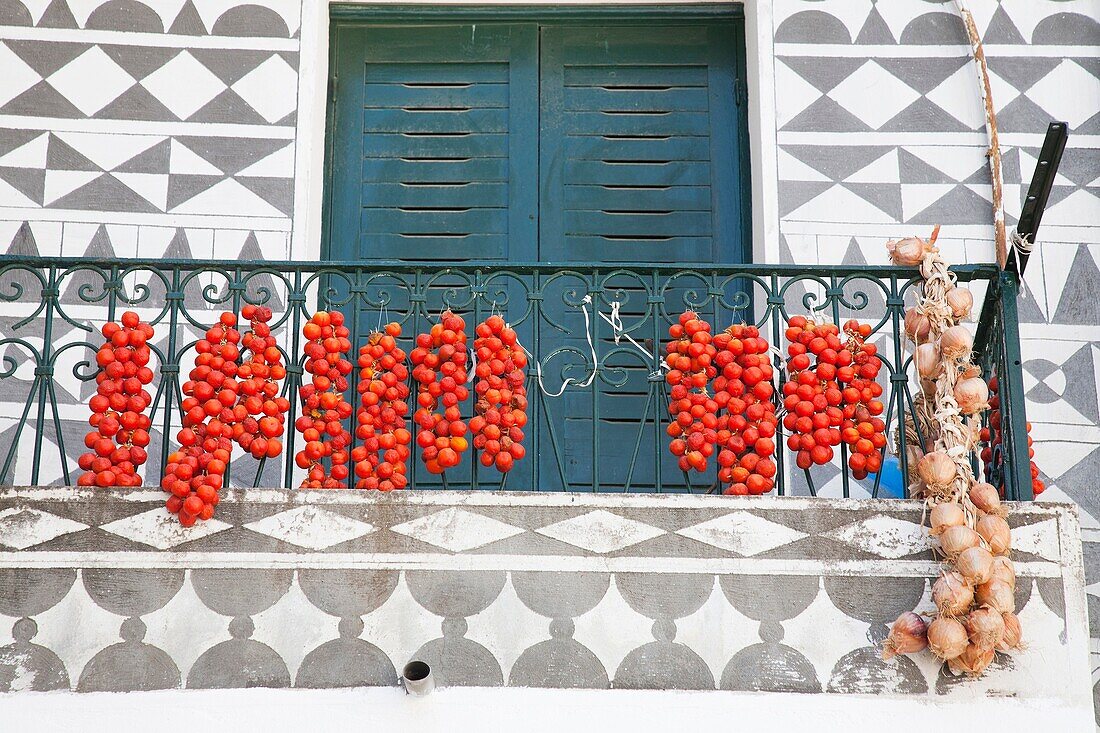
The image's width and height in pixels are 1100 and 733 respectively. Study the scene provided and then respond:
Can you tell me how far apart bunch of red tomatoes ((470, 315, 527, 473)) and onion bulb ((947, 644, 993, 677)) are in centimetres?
157

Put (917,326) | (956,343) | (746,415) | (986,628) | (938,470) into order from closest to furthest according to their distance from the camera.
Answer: (986,628), (938,470), (956,343), (746,415), (917,326)

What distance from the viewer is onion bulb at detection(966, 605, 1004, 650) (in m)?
4.52

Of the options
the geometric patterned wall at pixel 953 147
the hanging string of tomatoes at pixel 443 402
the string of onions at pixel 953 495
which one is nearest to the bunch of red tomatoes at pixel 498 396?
the hanging string of tomatoes at pixel 443 402

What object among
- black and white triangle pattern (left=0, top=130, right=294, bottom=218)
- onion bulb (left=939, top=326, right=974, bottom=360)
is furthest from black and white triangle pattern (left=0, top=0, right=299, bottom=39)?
onion bulb (left=939, top=326, right=974, bottom=360)

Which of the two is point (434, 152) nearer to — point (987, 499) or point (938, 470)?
point (938, 470)

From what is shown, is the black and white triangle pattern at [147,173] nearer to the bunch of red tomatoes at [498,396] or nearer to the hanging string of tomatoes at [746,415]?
the bunch of red tomatoes at [498,396]

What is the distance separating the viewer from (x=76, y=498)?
489cm

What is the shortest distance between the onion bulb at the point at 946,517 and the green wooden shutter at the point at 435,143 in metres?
2.60

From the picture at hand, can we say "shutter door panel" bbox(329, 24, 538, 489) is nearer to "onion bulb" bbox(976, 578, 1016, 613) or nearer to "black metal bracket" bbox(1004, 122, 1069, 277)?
"black metal bracket" bbox(1004, 122, 1069, 277)

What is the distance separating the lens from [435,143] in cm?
693

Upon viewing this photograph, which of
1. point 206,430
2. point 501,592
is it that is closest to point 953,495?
point 501,592

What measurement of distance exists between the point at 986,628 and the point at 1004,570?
21 cm

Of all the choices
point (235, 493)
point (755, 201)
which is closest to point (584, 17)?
point (755, 201)

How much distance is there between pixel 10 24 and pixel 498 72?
7.60 feet
